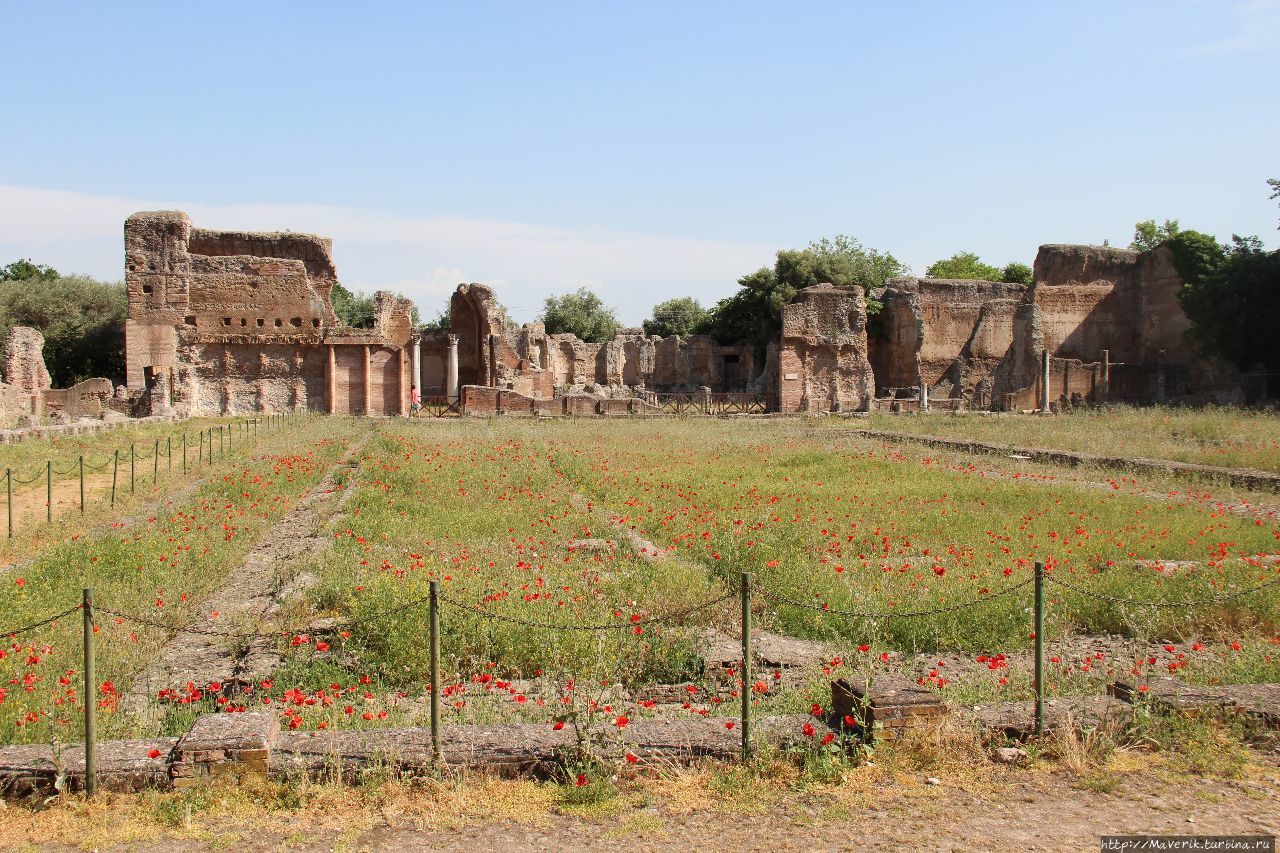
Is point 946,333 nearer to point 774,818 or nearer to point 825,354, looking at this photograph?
point 825,354

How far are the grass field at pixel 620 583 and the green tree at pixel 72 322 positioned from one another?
125 feet

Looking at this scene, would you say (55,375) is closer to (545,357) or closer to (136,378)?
(136,378)

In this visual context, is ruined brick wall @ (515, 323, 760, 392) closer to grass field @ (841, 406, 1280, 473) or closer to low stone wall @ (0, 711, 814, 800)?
grass field @ (841, 406, 1280, 473)

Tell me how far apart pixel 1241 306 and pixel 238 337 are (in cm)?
3607

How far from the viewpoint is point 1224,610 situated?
23.7 ft

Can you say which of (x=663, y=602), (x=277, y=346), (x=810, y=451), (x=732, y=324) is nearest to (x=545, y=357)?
(x=732, y=324)

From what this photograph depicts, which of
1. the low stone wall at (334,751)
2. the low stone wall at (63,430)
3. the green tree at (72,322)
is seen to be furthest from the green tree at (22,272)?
the low stone wall at (334,751)

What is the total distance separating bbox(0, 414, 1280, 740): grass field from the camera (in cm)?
574

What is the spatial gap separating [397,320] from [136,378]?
33.0 feet

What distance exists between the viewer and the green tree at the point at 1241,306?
3275cm

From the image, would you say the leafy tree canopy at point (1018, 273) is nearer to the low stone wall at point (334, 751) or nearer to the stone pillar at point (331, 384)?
the stone pillar at point (331, 384)

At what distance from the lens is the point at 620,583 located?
25.5 ft

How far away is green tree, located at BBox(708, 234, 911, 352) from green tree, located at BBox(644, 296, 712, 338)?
11.1 metres

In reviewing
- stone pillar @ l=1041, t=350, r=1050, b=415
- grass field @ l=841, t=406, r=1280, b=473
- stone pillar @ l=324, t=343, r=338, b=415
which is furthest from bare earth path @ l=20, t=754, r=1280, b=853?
stone pillar @ l=1041, t=350, r=1050, b=415
